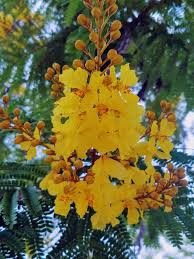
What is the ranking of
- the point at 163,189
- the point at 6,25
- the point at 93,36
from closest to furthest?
the point at 93,36 → the point at 163,189 → the point at 6,25

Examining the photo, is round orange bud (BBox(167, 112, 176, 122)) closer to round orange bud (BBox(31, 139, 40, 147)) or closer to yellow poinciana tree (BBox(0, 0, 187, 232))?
yellow poinciana tree (BBox(0, 0, 187, 232))

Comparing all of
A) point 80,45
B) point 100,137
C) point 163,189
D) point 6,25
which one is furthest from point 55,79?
point 6,25

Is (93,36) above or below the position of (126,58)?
below

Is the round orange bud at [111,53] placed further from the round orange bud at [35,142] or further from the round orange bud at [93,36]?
the round orange bud at [35,142]

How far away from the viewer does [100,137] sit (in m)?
1.38

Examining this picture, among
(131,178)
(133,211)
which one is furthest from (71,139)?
(133,211)

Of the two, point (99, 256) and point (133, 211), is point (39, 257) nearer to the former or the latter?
point (99, 256)

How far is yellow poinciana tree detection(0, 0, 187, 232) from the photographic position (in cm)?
138

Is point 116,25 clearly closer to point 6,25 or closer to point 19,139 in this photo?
point 19,139

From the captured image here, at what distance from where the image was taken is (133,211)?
63.9 inches

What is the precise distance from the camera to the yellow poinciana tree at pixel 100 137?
Result: 1383 mm

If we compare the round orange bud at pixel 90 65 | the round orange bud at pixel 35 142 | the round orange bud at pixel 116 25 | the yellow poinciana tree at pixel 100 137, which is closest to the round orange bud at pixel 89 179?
the yellow poinciana tree at pixel 100 137

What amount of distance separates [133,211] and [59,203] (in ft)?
0.82

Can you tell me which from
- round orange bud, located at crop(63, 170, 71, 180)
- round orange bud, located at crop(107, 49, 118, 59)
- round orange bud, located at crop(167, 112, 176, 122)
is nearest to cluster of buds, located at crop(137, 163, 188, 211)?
round orange bud, located at crop(167, 112, 176, 122)
